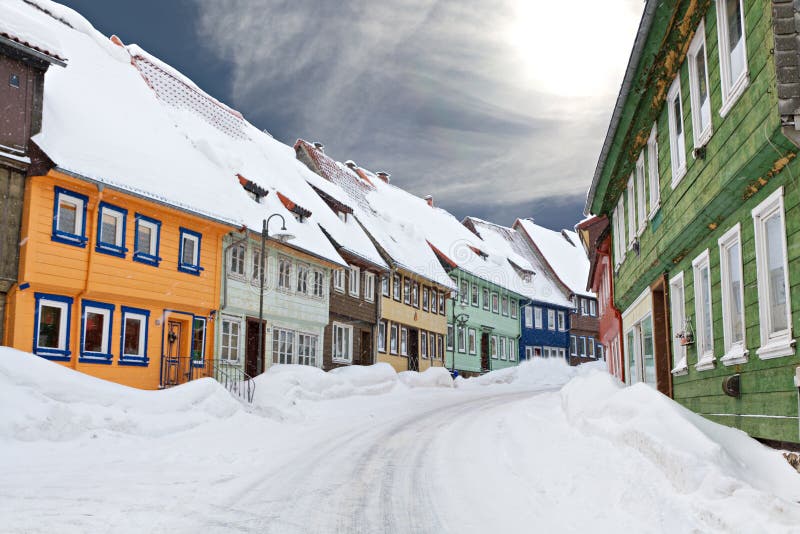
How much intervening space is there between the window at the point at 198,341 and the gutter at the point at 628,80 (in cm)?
1166

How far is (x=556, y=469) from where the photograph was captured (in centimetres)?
900

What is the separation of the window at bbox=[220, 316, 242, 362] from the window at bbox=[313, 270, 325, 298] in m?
4.97

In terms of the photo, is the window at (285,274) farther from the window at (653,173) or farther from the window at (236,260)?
the window at (653,173)

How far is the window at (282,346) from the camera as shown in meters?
→ 24.5

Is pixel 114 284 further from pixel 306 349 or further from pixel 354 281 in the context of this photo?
pixel 354 281

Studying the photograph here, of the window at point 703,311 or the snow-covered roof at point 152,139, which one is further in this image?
the snow-covered roof at point 152,139

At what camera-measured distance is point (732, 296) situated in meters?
8.41

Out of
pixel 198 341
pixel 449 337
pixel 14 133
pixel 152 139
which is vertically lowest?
pixel 198 341

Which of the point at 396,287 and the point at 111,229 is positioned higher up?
the point at 396,287

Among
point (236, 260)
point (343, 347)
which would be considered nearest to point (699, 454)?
point (236, 260)

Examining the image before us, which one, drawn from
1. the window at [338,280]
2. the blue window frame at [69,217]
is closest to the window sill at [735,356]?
the blue window frame at [69,217]

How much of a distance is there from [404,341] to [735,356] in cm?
2874

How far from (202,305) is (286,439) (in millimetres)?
8267

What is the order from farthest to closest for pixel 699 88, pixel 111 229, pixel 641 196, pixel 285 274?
pixel 285 274 < pixel 111 229 < pixel 641 196 < pixel 699 88
